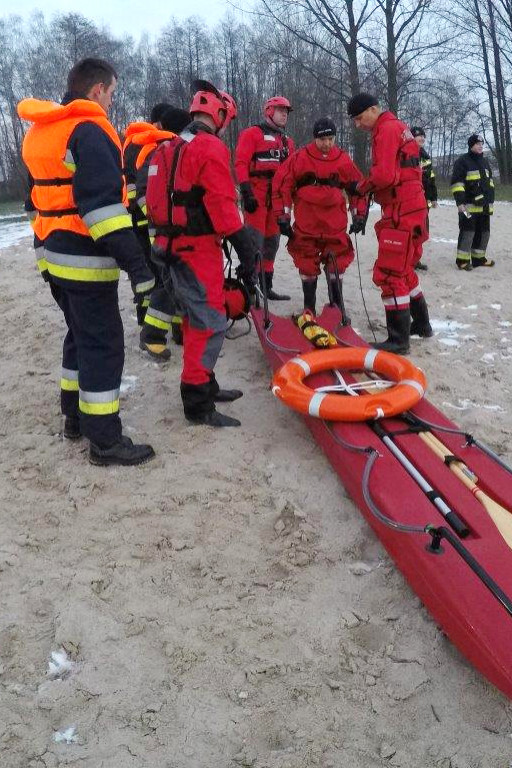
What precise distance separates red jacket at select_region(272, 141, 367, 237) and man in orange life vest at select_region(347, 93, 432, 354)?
326 mm

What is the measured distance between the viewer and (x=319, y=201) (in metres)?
5.36

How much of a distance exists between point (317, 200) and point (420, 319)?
55.5 inches

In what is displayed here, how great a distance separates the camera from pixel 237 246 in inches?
145

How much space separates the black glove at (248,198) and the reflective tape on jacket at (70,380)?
3204mm

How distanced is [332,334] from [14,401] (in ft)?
7.89

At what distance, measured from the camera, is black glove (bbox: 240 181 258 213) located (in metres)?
6.14

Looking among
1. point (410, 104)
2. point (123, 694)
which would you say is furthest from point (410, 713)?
point (410, 104)

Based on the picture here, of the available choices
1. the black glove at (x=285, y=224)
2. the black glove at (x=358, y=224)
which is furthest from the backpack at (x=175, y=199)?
the black glove at (x=285, y=224)

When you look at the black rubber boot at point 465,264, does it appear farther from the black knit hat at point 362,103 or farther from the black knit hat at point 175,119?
the black knit hat at point 175,119

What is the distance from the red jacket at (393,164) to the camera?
15.2ft

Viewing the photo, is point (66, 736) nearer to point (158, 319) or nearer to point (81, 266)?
point (81, 266)

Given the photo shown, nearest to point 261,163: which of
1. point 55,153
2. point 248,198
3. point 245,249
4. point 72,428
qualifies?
point 248,198

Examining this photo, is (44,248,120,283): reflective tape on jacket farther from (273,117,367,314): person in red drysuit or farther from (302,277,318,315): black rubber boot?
(302,277,318,315): black rubber boot

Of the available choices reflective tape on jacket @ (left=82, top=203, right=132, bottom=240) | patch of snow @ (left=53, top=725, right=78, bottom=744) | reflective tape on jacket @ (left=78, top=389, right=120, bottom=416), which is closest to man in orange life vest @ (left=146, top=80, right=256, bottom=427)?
reflective tape on jacket @ (left=78, top=389, right=120, bottom=416)
